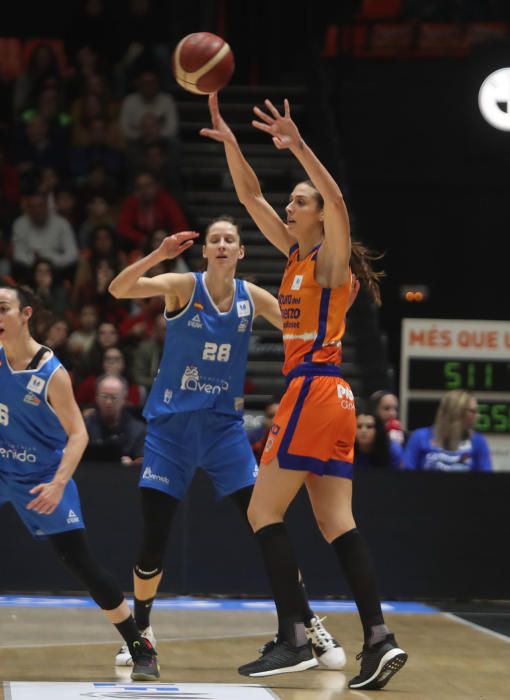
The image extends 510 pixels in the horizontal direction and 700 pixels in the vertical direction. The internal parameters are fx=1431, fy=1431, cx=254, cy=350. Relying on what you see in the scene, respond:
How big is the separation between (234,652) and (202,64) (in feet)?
9.31

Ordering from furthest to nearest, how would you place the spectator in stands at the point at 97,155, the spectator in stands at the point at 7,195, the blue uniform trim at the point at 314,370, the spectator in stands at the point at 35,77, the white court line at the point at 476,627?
the spectator in stands at the point at 35,77, the spectator in stands at the point at 97,155, the spectator in stands at the point at 7,195, the white court line at the point at 476,627, the blue uniform trim at the point at 314,370

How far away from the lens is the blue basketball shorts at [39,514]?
6.08 meters

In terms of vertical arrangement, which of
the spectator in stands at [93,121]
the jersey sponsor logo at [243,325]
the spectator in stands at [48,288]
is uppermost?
the spectator in stands at [93,121]

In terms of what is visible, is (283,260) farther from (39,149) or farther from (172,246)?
(172,246)

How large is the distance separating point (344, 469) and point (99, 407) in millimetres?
3951

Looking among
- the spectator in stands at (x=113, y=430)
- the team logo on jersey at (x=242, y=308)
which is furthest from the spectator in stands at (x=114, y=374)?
the team logo on jersey at (x=242, y=308)

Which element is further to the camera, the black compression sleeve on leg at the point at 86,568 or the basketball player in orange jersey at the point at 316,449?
the black compression sleeve on leg at the point at 86,568

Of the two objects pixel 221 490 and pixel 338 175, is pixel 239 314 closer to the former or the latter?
pixel 221 490

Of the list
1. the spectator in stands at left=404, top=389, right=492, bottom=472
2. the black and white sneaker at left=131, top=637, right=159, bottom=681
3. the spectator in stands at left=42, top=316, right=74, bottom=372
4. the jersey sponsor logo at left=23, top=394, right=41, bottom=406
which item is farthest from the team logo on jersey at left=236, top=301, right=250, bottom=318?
the spectator in stands at left=42, top=316, right=74, bottom=372

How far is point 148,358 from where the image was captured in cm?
1107

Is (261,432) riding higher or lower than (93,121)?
Answer: lower

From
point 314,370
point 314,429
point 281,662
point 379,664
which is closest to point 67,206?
point 314,370

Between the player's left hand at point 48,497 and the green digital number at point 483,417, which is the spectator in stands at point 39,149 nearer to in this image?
the green digital number at point 483,417

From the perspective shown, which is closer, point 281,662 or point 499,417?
point 281,662
